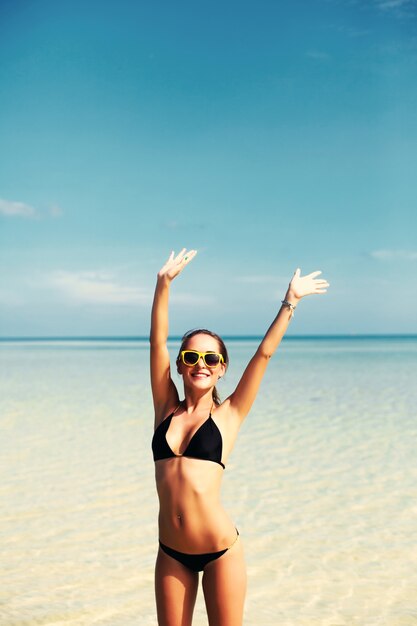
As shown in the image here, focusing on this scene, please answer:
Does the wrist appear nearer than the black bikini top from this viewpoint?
No

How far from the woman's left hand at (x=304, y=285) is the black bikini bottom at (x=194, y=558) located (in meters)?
1.33

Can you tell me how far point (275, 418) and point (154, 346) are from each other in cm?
1198

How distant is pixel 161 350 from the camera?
12.2 feet

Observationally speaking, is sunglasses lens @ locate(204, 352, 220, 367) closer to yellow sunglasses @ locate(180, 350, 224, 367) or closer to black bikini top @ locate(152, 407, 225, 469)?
yellow sunglasses @ locate(180, 350, 224, 367)

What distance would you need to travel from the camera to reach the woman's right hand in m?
3.76

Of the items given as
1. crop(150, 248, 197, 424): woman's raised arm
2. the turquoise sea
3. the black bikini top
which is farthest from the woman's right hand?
the turquoise sea

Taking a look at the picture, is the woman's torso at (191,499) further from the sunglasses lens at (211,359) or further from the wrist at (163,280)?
the wrist at (163,280)

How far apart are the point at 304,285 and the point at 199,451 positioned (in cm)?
106

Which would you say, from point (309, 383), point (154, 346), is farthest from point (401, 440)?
point (309, 383)

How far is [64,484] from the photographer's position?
30.9 ft

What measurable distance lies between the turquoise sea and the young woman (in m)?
2.03

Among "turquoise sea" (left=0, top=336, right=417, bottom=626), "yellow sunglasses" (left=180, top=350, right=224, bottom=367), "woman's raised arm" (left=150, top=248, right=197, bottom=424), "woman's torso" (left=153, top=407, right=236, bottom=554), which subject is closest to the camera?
"woman's torso" (left=153, top=407, right=236, bottom=554)

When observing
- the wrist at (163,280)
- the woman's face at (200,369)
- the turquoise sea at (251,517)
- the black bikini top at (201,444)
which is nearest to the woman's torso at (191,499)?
the black bikini top at (201,444)

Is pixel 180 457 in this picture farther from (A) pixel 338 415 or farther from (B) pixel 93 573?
(A) pixel 338 415
